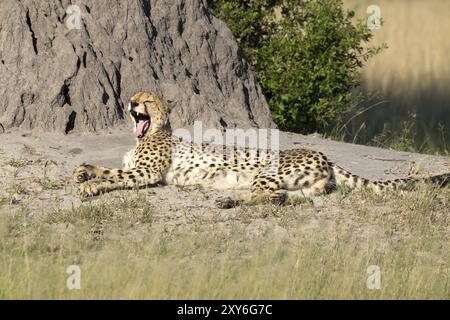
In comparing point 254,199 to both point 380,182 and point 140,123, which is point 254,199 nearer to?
point 380,182

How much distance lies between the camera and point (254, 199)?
830 cm

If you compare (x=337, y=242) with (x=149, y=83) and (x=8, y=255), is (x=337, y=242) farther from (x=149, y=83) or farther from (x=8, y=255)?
(x=149, y=83)

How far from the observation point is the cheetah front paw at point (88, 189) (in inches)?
325

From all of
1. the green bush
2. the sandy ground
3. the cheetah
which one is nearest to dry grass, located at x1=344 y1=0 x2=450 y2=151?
the green bush

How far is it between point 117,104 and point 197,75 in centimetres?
113

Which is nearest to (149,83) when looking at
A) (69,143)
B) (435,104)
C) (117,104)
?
(117,104)

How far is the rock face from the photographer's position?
984 cm

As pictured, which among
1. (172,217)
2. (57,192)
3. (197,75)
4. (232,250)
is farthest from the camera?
(197,75)

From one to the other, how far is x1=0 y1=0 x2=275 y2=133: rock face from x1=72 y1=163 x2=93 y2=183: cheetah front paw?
1.19 metres

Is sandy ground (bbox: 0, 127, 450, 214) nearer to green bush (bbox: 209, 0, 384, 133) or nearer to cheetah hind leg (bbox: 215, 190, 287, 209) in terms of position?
cheetah hind leg (bbox: 215, 190, 287, 209)

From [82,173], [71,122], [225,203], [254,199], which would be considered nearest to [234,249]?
[225,203]

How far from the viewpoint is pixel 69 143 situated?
31.7ft

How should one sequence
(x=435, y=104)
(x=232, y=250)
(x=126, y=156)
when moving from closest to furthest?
(x=232, y=250) < (x=126, y=156) < (x=435, y=104)
